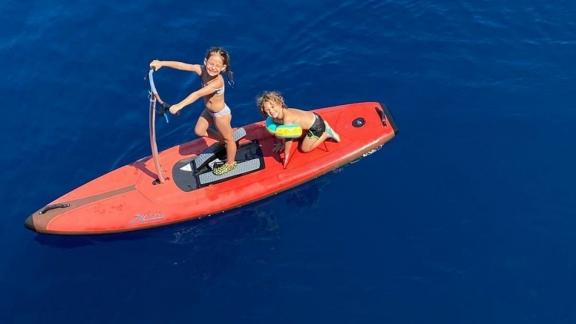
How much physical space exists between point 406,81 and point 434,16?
2279 millimetres

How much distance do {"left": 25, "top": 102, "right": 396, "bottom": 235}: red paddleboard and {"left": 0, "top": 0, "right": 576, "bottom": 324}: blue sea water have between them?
37cm

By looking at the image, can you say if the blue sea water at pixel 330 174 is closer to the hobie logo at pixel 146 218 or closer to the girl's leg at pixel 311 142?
the hobie logo at pixel 146 218

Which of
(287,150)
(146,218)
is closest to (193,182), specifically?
(146,218)

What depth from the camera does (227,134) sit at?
33.9 feet

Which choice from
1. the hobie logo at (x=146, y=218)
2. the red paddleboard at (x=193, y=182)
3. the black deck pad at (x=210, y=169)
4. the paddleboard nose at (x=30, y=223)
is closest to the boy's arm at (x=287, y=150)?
the red paddleboard at (x=193, y=182)

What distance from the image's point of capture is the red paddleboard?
10578 mm

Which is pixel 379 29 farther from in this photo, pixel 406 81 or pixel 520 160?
pixel 520 160

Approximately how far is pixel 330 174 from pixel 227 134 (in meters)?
2.28

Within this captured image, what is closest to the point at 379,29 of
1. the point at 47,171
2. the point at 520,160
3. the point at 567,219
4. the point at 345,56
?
the point at 345,56

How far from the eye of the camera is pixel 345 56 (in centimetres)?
1332

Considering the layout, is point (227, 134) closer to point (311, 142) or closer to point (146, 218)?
point (311, 142)

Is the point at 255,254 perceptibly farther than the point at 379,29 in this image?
No

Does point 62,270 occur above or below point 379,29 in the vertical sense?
below

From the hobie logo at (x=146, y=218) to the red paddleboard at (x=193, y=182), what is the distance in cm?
2
